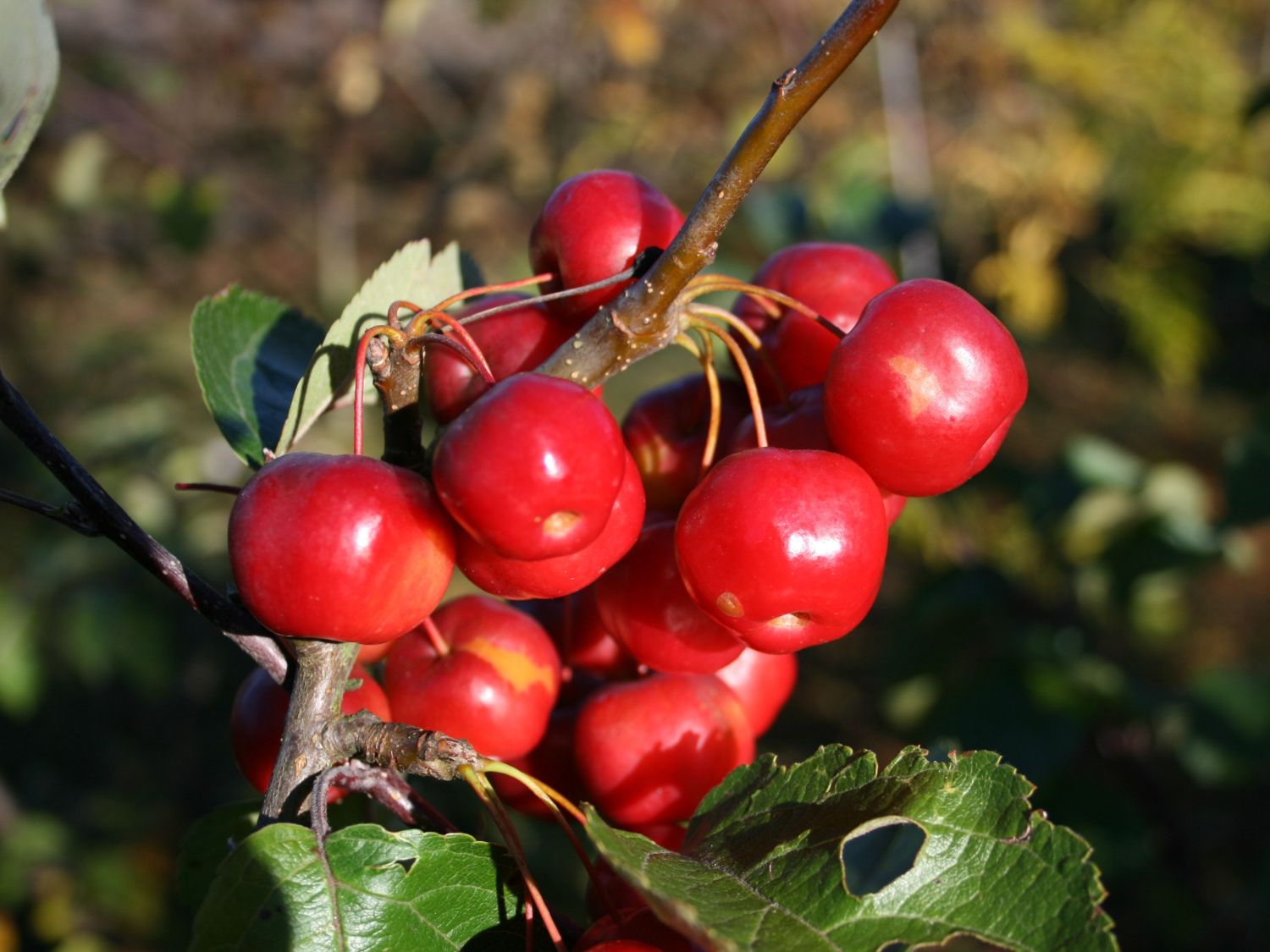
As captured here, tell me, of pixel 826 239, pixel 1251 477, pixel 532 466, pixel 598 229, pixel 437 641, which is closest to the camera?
pixel 532 466

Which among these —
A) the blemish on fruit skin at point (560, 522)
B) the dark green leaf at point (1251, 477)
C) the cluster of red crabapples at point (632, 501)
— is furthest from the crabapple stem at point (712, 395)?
the dark green leaf at point (1251, 477)

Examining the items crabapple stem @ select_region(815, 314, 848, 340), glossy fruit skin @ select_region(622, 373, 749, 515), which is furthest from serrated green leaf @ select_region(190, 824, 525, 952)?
crabapple stem @ select_region(815, 314, 848, 340)

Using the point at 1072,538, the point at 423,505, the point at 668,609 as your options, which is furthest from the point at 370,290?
the point at 1072,538

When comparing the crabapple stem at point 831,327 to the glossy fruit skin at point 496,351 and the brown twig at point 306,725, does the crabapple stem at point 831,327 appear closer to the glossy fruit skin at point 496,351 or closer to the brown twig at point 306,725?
the glossy fruit skin at point 496,351

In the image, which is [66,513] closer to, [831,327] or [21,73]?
[21,73]

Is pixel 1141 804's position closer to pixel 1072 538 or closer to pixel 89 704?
pixel 1072 538

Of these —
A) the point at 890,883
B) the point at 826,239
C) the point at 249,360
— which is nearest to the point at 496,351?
the point at 249,360
